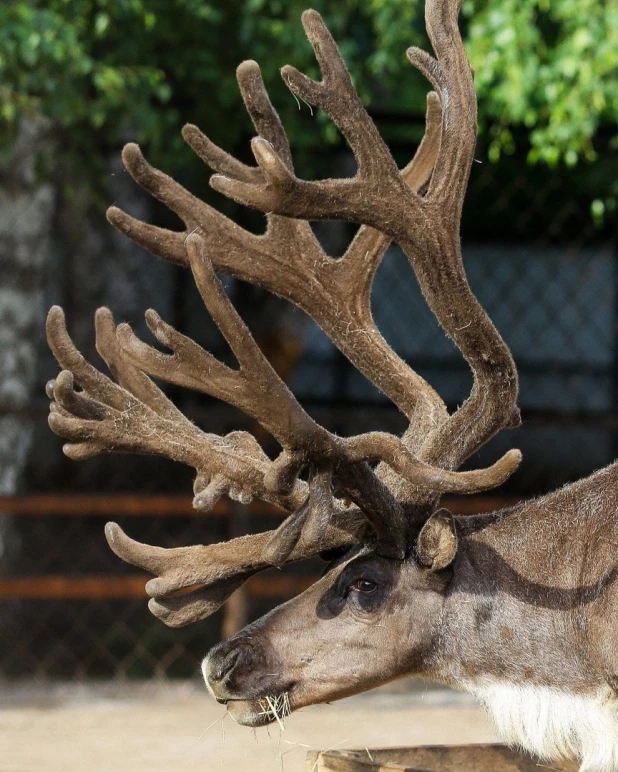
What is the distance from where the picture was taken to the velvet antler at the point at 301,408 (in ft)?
8.13

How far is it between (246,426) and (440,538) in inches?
138

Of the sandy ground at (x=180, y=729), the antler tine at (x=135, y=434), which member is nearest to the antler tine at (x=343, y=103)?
the antler tine at (x=135, y=434)

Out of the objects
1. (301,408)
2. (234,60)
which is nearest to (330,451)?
(301,408)

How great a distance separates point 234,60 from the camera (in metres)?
5.91

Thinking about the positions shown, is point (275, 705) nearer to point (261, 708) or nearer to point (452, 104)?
point (261, 708)

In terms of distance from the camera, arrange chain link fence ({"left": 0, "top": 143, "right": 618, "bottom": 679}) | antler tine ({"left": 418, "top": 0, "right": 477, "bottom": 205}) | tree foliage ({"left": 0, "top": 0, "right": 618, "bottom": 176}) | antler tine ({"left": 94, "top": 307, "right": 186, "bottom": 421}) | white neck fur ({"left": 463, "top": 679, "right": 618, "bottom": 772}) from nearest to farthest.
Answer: white neck fur ({"left": 463, "top": 679, "right": 618, "bottom": 772}), antler tine ({"left": 418, "top": 0, "right": 477, "bottom": 205}), antler tine ({"left": 94, "top": 307, "right": 186, "bottom": 421}), tree foliage ({"left": 0, "top": 0, "right": 618, "bottom": 176}), chain link fence ({"left": 0, "top": 143, "right": 618, "bottom": 679})

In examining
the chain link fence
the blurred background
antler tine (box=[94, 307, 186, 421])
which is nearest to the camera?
antler tine (box=[94, 307, 186, 421])

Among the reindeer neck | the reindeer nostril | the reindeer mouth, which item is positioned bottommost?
the reindeer mouth

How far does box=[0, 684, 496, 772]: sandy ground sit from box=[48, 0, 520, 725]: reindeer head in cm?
145

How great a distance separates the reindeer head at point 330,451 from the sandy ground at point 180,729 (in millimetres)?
1454

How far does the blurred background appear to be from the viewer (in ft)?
16.2

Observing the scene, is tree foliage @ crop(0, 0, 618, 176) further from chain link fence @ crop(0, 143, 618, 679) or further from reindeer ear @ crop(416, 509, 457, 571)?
reindeer ear @ crop(416, 509, 457, 571)

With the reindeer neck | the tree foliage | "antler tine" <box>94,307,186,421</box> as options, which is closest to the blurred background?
the tree foliage

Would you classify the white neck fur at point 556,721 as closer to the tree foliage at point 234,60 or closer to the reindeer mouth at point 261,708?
the reindeer mouth at point 261,708
